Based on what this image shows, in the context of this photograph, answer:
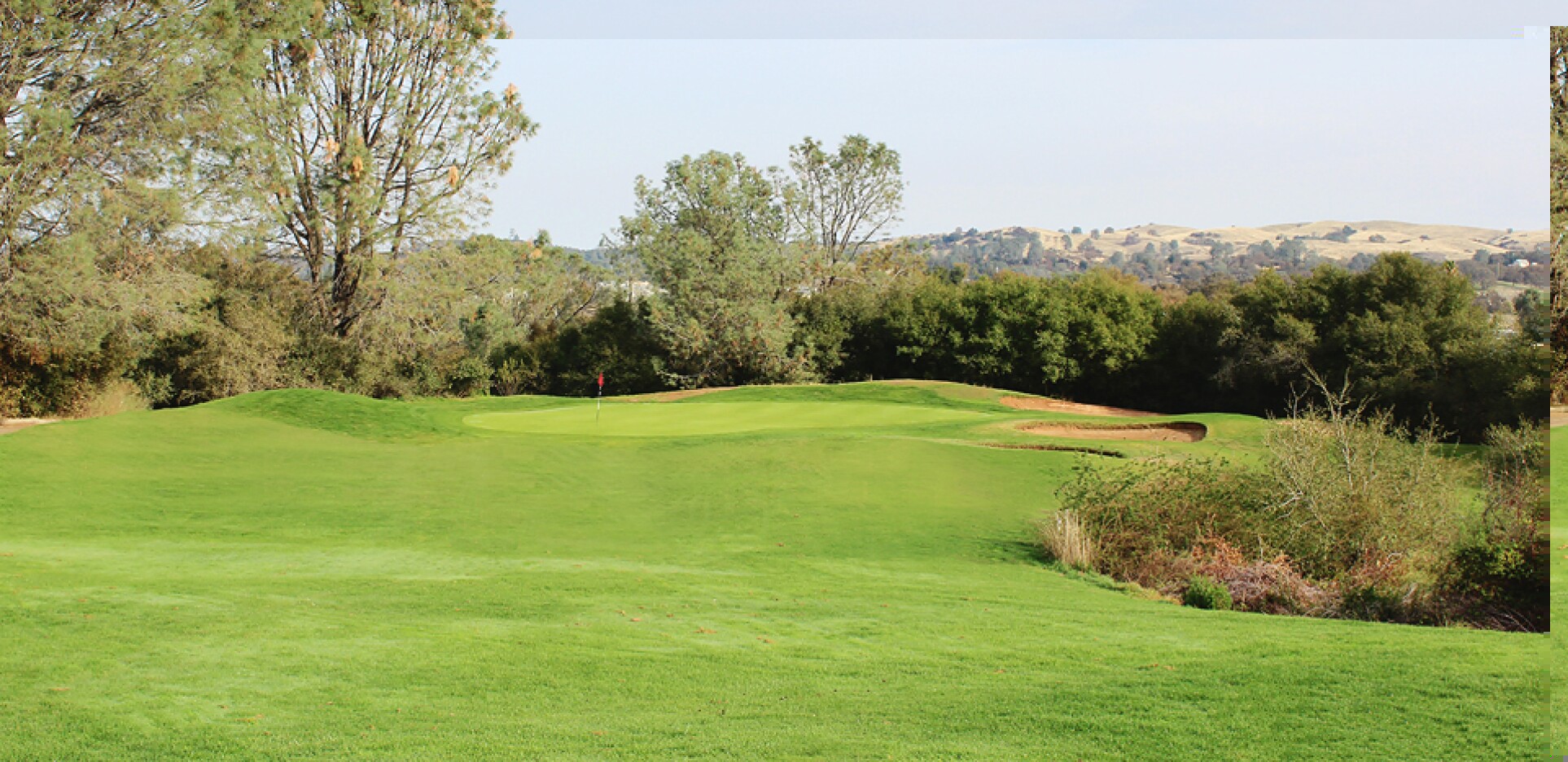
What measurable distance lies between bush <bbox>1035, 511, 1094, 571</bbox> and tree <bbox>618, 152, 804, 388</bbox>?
21221 mm

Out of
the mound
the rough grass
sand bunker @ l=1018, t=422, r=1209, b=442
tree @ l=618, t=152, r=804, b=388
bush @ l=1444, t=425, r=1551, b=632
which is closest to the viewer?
the rough grass

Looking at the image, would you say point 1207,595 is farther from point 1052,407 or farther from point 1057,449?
point 1052,407

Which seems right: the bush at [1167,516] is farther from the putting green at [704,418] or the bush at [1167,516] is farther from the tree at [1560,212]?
the putting green at [704,418]

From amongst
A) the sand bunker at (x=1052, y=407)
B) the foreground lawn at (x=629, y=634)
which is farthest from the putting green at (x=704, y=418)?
the foreground lawn at (x=629, y=634)

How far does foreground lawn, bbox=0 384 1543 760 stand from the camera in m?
5.30

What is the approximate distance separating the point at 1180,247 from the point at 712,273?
103 meters

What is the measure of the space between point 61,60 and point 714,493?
1763 centimetres

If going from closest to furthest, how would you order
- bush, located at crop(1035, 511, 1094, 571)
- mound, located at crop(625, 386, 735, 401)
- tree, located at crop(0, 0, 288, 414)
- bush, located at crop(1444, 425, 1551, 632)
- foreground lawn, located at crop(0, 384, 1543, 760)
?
foreground lawn, located at crop(0, 384, 1543, 760) < bush, located at crop(1444, 425, 1551, 632) < bush, located at crop(1035, 511, 1094, 571) < tree, located at crop(0, 0, 288, 414) < mound, located at crop(625, 386, 735, 401)

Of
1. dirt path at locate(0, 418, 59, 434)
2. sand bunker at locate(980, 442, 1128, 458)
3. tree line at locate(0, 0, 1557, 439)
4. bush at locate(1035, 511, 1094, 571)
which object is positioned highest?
tree line at locate(0, 0, 1557, 439)

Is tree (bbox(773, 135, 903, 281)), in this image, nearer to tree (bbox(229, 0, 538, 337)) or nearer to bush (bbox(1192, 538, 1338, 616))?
tree (bbox(229, 0, 538, 337))

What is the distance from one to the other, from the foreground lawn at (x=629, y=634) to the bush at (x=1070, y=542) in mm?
250

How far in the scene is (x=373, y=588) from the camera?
8.74 meters

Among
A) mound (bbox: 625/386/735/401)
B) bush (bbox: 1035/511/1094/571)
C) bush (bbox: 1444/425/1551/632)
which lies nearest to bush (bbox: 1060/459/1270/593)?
bush (bbox: 1035/511/1094/571)

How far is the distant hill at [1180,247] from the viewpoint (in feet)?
247
